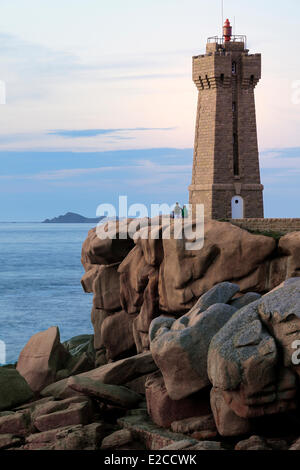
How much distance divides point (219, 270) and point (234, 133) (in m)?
13.9

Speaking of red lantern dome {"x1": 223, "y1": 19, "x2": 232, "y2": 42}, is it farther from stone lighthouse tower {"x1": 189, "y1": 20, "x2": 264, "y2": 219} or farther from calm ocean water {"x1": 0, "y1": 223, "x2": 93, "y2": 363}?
A: calm ocean water {"x1": 0, "y1": 223, "x2": 93, "y2": 363}

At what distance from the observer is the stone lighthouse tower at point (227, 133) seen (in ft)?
140

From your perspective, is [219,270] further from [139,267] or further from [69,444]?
→ [69,444]

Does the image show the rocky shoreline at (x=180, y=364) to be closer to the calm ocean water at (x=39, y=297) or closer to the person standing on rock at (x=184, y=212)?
the person standing on rock at (x=184, y=212)

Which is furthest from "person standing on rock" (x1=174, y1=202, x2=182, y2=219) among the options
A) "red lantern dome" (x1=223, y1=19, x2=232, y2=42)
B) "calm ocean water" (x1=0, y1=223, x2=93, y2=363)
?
"calm ocean water" (x1=0, y1=223, x2=93, y2=363)

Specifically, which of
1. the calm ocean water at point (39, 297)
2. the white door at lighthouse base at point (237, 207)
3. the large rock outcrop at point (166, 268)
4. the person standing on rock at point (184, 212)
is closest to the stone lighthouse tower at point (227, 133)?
the white door at lighthouse base at point (237, 207)

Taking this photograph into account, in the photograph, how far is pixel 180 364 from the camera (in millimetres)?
22688

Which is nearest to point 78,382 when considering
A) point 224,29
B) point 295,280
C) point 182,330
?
point 182,330

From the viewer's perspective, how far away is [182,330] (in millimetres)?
22938

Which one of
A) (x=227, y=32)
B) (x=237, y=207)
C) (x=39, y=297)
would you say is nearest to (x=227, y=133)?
(x=237, y=207)

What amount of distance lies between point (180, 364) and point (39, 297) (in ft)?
270

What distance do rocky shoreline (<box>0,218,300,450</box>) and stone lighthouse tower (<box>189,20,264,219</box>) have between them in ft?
23.0

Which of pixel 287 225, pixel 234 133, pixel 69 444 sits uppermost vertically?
pixel 234 133

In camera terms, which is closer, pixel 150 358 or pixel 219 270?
pixel 150 358
